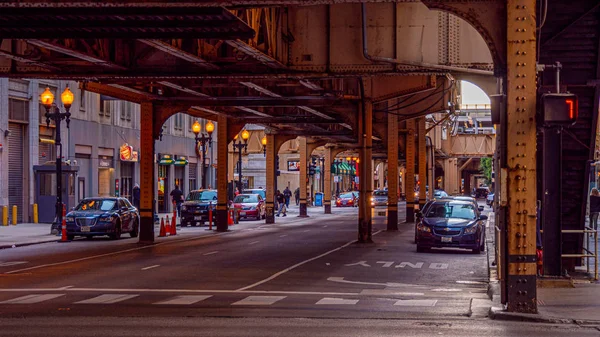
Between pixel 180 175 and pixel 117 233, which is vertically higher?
pixel 180 175

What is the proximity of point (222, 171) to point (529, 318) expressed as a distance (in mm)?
30967

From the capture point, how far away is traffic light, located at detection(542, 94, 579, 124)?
13992 mm

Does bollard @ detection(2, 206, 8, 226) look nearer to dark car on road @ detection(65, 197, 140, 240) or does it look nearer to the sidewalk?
dark car on road @ detection(65, 197, 140, 240)

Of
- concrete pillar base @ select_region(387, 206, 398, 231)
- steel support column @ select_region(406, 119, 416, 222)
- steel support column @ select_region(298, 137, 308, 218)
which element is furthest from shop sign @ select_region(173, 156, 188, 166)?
concrete pillar base @ select_region(387, 206, 398, 231)

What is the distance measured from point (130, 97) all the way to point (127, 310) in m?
21.1

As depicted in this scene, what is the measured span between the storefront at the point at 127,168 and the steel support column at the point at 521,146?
46.5m

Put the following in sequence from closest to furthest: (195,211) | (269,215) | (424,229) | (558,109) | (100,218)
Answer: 1. (558,109)
2. (424,229)
3. (100,218)
4. (195,211)
5. (269,215)

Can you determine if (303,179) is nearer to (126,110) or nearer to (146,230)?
(126,110)

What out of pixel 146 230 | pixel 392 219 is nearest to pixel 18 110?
pixel 146 230

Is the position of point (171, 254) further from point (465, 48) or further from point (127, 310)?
point (127, 310)

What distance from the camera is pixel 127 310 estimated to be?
15.1 m

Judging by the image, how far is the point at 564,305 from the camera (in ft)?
50.6

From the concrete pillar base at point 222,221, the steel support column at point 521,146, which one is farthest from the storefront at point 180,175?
the steel support column at point 521,146

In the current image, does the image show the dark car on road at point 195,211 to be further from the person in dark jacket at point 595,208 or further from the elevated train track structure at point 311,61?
the person in dark jacket at point 595,208
